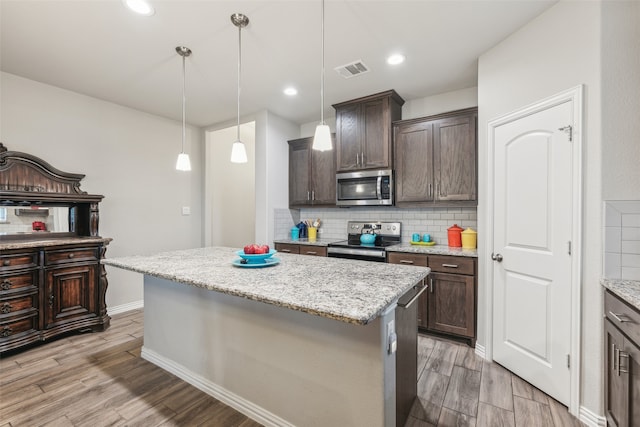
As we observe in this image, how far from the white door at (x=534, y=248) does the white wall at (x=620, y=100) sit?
194 millimetres

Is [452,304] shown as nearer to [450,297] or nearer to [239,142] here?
[450,297]

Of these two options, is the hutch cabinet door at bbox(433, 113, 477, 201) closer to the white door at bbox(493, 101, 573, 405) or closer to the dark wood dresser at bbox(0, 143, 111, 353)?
the white door at bbox(493, 101, 573, 405)

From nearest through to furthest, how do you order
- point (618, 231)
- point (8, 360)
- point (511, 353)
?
point (618, 231), point (511, 353), point (8, 360)

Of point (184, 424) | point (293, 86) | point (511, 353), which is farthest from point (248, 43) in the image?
point (511, 353)

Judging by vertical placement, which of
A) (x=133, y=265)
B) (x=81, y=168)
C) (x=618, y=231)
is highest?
(x=81, y=168)

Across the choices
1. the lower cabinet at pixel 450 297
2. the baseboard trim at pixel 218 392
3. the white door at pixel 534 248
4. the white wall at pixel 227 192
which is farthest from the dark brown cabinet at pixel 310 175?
the baseboard trim at pixel 218 392

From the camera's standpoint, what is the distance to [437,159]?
3.08 m

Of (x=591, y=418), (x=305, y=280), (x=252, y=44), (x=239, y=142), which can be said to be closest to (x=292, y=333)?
(x=305, y=280)

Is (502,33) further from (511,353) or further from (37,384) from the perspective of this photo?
(37,384)

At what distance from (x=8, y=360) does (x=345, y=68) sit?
399 cm

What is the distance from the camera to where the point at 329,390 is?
1.45 meters

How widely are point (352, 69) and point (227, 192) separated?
3213mm

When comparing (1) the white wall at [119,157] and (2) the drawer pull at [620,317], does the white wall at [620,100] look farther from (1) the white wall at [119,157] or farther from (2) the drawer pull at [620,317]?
(1) the white wall at [119,157]

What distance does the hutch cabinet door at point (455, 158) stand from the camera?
2.89 meters
